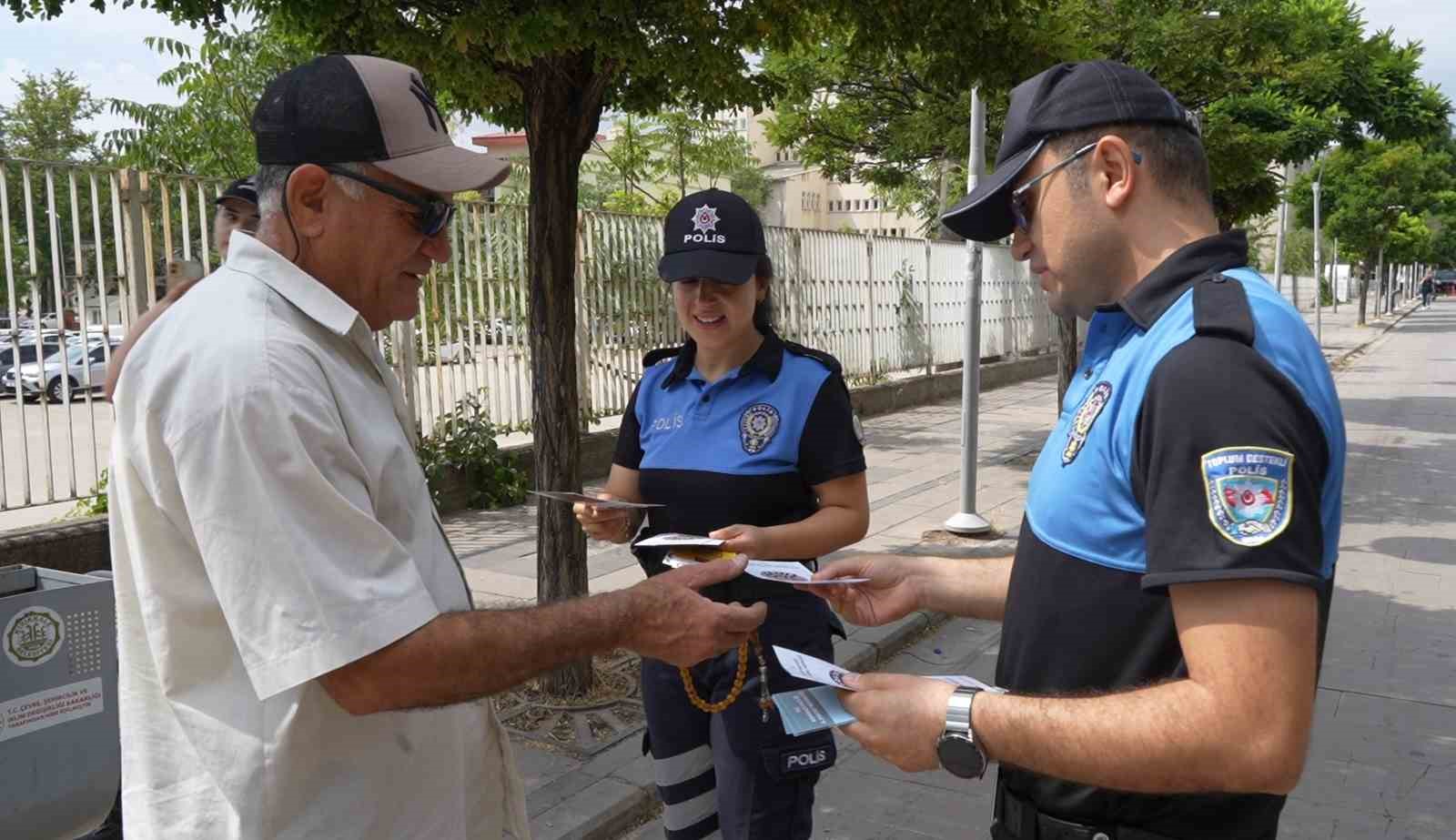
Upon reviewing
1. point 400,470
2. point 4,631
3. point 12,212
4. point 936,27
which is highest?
point 936,27

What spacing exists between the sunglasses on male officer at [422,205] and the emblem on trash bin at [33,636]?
229 centimetres

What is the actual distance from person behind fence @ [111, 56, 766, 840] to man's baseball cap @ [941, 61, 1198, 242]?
86 centimetres

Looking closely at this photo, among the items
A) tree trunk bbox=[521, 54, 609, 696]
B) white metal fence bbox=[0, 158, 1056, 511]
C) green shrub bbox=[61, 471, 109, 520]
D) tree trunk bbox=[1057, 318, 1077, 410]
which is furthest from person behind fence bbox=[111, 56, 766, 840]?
tree trunk bbox=[1057, 318, 1077, 410]

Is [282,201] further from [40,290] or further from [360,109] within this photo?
[40,290]

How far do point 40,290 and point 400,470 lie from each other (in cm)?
538

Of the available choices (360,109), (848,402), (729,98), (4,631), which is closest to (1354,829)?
(848,402)

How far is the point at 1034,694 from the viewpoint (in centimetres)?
161

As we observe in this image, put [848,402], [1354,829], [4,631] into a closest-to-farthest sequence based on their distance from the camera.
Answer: [848,402], [4,631], [1354,829]

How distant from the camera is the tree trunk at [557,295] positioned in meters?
4.46

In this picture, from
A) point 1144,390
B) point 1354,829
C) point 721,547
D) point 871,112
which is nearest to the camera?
point 1144,390

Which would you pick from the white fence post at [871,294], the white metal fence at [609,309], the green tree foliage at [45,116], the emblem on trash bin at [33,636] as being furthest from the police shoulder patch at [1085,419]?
the green tree foliage at [45,116]

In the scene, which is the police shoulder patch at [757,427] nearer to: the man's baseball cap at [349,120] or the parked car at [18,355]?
the man's baseball cap at [349,120]

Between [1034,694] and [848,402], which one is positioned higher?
[848,402]

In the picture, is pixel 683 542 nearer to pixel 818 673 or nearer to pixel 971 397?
pixel 818 673
